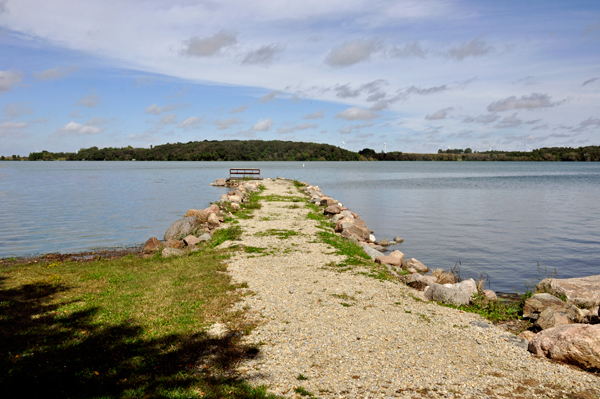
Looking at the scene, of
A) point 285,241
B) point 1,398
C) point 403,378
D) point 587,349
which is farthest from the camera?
point 285,241

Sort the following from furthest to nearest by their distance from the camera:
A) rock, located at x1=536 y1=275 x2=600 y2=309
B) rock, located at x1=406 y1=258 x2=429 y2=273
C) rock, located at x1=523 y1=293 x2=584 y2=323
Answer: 1. rock, located at x1=406 y1=258 x2=429 y2=273
2. rock, located at x1=536 y1=275 x2=600 y2=309
3. rock, located at x1=523 y1=293 x2=584 y2=323

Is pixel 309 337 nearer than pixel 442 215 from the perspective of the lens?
Yes

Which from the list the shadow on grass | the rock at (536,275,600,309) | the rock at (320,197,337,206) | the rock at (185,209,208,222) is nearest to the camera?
the shadow on grass

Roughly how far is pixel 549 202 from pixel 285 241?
33.2m

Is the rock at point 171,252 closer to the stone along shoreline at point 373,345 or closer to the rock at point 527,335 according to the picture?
the stone along shoreline at point 373,345

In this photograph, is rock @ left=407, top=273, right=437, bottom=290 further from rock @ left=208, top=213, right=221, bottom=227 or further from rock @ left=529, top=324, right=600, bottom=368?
rock @ left=208, top=213, right=221, bottom=227

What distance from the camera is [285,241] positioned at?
15.5m

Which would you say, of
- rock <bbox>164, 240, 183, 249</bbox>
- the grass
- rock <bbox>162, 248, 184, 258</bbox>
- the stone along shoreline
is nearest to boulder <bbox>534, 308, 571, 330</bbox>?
the stone along shoreline

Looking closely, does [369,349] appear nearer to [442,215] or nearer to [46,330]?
[46,330]

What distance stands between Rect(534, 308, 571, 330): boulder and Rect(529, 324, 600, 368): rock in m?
0.84

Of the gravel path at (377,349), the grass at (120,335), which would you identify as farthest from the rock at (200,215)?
the gravel path at (377,349)

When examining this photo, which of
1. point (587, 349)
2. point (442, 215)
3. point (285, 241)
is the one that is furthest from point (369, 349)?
point (442, 215)

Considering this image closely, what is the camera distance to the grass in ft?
17.8

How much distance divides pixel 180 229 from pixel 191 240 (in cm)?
218
